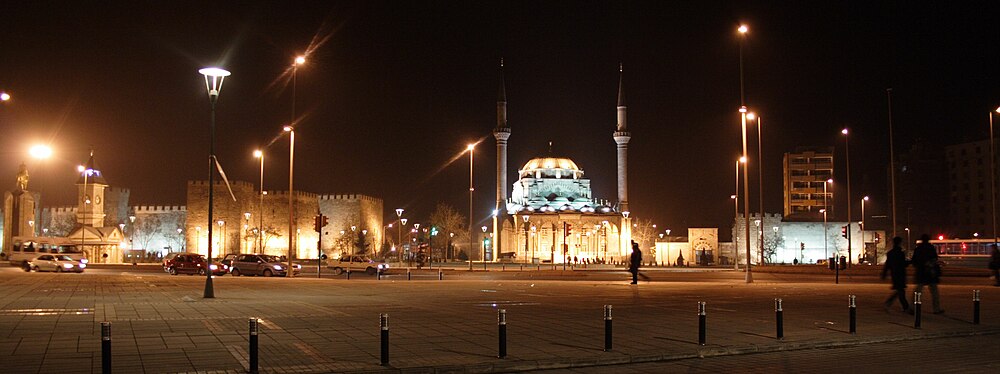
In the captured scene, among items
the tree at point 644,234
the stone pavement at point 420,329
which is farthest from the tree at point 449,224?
the stone pavement at point 420,329

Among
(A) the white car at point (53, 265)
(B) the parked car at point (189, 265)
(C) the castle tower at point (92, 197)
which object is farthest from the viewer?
(C) the castle tower at point (92, 197)

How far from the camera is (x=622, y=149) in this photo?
358ft

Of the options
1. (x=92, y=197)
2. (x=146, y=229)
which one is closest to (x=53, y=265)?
(x=92, y=197)

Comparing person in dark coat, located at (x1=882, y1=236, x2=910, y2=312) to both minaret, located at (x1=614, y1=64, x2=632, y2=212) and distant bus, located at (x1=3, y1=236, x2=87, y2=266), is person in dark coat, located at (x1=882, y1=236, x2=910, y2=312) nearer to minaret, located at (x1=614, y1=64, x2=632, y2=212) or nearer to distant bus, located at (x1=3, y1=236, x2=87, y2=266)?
distant bus, located at (x1=3, y1=236, x2=87, y2=266)

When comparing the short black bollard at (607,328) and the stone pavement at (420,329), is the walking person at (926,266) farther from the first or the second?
the short black bollard at (607,328)

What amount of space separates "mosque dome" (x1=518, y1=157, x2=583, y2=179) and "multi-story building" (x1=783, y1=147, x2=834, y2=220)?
29891 mm

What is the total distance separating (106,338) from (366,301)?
1324 centimetres

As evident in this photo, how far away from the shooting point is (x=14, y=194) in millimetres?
72000

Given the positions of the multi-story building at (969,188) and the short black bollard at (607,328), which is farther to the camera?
the multi-story building at (969,188)

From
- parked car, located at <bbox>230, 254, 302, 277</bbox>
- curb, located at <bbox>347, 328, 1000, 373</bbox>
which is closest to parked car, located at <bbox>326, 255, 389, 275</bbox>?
parked car, located at <bbox>230, 254, 302, 277</bbox>

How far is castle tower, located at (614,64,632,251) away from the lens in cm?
10869

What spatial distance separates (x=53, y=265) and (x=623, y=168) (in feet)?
242

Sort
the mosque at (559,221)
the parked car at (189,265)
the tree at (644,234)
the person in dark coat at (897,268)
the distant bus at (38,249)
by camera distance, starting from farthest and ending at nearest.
A: the tree at (644,234) < the mosque at (559,221) < the distant bus at (38,249) < the parked car at (189,265) < the person in dark coat at (897,268)

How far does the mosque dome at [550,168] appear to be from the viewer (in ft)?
387
